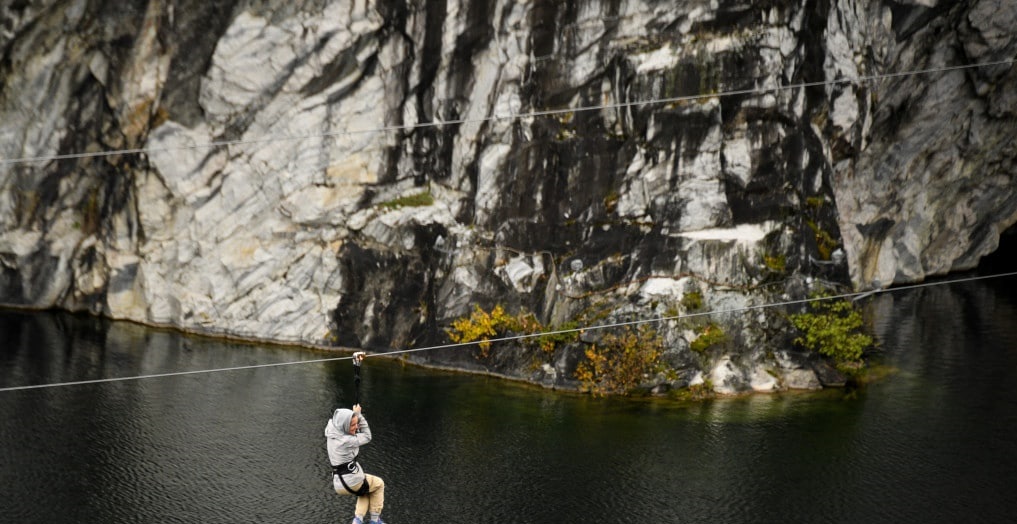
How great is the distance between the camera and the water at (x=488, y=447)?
20.6 metres

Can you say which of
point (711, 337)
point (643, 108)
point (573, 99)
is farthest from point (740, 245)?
point (573, 99)

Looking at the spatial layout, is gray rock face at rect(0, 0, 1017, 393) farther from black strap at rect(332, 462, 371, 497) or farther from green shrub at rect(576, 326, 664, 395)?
black strap at rect(332, 462, 371, 497)

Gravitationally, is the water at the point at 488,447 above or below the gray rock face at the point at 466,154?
below

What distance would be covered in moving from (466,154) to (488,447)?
12.5 m

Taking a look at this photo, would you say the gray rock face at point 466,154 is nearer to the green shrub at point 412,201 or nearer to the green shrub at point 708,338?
the green shrub at point 412,201

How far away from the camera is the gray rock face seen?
30.0m

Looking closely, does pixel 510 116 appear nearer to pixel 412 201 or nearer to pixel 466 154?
pixel 466 154

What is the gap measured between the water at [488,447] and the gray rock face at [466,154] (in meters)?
2.94

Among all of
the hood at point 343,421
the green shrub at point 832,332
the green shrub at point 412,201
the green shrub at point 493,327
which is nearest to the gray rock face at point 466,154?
the green shrub at point 412,201

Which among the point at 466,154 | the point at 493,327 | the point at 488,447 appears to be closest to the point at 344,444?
the point at 488,447

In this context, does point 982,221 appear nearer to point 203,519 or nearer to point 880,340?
point 880,340

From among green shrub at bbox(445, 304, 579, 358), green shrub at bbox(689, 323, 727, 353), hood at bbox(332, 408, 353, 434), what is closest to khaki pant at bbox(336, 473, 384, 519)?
hood at bbox(332, 408, 353, 434)

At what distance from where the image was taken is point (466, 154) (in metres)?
33.5

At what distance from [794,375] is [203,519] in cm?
1799
